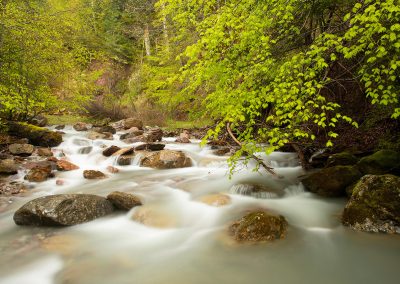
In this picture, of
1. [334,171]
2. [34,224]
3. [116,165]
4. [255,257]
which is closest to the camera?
[255,257]

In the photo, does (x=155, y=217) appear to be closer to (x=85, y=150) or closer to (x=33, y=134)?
(x=85, y=150)

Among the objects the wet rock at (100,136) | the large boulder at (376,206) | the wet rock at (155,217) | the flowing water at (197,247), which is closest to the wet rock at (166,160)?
the flowing water at (197,247)

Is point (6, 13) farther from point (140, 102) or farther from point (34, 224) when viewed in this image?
point (140, 102)

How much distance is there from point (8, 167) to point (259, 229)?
7.74 m

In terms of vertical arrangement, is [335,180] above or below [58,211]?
above

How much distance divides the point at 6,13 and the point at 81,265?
8.33m

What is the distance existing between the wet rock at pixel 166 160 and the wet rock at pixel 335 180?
15.8ft

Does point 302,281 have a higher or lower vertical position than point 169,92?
lower

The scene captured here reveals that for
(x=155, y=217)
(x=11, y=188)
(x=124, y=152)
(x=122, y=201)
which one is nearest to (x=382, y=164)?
(x=155, y=217)

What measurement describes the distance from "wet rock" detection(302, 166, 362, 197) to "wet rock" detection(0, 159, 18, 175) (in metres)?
8.33

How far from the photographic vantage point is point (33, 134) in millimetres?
12562

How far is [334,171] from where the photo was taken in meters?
6.75

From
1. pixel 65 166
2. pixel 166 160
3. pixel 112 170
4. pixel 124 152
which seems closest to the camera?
pixel 65 166

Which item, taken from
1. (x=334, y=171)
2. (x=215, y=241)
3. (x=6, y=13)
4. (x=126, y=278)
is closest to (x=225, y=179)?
(x=334, y=171)
